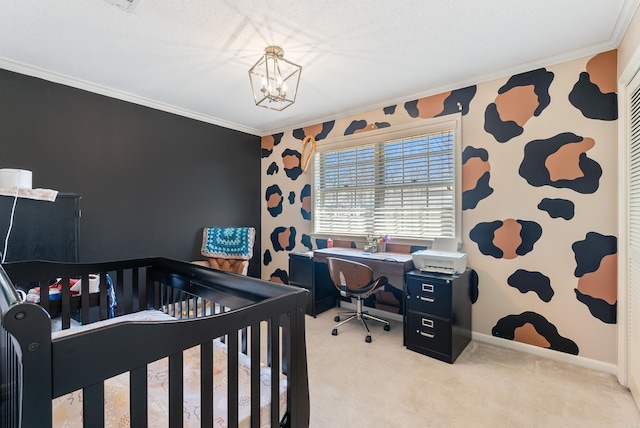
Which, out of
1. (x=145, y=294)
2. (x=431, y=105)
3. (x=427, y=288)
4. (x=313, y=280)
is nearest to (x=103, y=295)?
(x=145, y=294)

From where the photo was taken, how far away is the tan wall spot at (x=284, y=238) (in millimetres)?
4109

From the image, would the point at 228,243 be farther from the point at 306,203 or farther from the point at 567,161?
the point at 567,161

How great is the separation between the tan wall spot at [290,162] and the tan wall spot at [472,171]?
6.79 feet

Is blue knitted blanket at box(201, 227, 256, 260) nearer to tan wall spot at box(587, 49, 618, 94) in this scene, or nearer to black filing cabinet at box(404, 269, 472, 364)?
black filing cabinet at box(404, 269, 472, 364)

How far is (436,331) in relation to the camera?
238 cm

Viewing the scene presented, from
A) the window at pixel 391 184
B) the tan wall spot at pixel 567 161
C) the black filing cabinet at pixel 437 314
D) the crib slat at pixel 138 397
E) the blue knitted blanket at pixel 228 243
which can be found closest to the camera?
the crib slat at pixel 138 397

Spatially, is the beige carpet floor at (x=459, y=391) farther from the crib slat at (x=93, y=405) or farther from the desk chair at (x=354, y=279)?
the crib slat at (x=93, y=405)

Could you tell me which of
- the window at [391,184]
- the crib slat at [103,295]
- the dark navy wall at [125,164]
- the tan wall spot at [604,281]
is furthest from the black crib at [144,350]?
the tan wall spot at [604,281]

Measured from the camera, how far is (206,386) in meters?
0.85

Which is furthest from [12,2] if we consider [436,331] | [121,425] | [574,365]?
[574,365]

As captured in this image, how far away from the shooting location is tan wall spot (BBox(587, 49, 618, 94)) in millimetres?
2105

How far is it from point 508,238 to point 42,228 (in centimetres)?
369

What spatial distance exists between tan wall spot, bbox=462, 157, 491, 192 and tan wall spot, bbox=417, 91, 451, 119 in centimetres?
60

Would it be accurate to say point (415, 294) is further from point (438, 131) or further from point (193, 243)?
point (193, 243)
